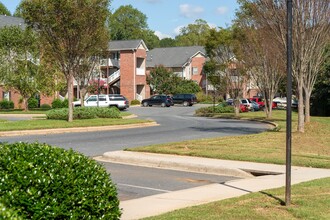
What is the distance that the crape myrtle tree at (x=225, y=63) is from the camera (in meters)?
42.8

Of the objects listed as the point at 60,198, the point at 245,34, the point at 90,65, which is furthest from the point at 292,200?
the point at 90,65

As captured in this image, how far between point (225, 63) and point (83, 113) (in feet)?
47.7

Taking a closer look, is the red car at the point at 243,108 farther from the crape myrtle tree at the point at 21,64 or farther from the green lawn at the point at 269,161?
the green lawn at the point at 269,161

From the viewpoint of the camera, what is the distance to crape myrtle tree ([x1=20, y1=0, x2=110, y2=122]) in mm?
28406

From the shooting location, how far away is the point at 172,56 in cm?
8744

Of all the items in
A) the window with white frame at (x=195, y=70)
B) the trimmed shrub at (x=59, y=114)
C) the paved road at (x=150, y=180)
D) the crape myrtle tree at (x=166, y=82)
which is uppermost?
the window with white frame at (x=195, y=70)

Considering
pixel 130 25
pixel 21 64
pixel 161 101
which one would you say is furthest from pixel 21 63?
pixel 130 25

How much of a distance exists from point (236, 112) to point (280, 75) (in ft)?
20.1

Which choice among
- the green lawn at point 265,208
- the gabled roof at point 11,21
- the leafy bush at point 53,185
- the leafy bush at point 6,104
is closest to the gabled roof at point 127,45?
the gabled roof at point 11,21

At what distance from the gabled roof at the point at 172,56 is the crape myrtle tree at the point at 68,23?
54598 mm

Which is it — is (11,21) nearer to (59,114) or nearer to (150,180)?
(59,114)

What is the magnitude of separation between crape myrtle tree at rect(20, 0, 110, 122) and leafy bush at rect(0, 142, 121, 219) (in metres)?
23.0

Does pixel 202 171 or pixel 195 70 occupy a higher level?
pixel 195 70

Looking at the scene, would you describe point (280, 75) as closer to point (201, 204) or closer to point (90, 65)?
point (90, 65)
